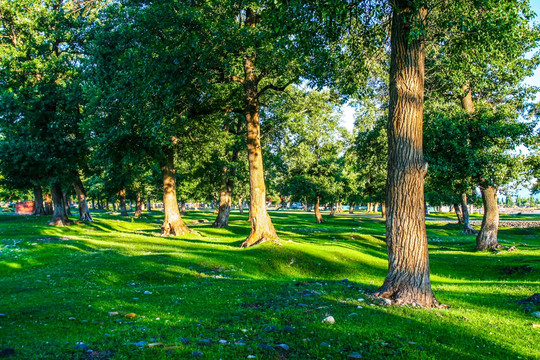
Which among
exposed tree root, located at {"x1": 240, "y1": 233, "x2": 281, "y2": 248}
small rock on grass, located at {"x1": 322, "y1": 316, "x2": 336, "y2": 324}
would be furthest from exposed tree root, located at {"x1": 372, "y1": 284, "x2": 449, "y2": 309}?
exposed tree root, located at {"x1": 240, "y1": 233, "x2": 281, "y2": 248}

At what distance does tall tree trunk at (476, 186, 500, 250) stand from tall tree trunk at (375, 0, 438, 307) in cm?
1954

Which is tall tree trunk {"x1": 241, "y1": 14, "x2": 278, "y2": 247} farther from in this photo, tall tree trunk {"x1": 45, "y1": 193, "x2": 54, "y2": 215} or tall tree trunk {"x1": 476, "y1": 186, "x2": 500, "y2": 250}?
tall tree trunk {"x1": 45, "y1": 193, "x2": 54, "y2": 215}

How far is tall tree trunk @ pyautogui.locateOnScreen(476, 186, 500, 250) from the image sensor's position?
84.8 feet

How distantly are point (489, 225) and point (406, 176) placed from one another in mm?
20687

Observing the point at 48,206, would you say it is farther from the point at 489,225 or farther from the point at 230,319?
the point at 230,319

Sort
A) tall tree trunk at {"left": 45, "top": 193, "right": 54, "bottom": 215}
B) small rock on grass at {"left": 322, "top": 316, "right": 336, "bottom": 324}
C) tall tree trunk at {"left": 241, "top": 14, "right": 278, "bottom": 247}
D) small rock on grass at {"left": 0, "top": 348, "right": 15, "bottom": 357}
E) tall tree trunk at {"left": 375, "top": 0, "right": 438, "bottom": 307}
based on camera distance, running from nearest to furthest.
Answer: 1. small rock on grass at {"left": 0, "top": 348, "right": 15, "bottom": 357}
2. small rock on grass at {"left": 322, "top": 316, "right": 336, "bottom": 324}
3. tall tree trunk at {"left": 375, "top": 0, "right": 438, "bottom": 307}
4. tall tree trunk at {"left": 241, "top": 14, "right": 278, "bottom": 247}
5. tall tree trunk at {"left": 45, "top": 193, "right": 54, "bottom": 215}

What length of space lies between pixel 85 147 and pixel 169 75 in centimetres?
1966

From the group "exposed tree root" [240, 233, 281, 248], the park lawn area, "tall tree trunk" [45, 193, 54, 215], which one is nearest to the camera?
the park lawn area

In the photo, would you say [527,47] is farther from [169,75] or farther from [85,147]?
[85,147]

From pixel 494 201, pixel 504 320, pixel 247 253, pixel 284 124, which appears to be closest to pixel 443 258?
pixel 494 201

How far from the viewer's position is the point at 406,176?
9.58 m

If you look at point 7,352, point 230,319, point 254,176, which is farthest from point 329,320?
point 254,176

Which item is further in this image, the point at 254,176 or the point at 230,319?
the point at 254,176

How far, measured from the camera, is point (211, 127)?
30.9 m
